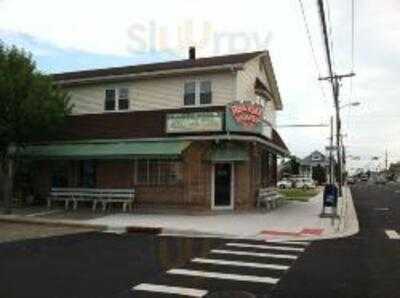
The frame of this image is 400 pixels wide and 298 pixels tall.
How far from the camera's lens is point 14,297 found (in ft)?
37.6

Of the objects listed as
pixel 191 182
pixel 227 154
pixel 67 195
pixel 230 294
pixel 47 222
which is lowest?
pixel 230 294

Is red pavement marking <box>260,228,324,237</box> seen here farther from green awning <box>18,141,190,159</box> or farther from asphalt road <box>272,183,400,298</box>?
green awning <box>18,141,190,159</box>

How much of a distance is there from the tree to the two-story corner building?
196 centimetres

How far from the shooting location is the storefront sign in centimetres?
2819

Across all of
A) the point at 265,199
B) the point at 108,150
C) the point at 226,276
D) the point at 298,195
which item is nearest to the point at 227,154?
the point at 265,199

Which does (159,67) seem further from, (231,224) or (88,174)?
(231,224)

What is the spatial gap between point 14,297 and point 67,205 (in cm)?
1940

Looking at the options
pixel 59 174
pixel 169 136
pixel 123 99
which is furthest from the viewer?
pixel 59 174

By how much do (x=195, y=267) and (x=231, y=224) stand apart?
30.5 feet

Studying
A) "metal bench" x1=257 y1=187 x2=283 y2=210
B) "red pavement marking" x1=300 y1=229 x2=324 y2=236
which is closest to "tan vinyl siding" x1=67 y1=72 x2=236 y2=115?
"metal bench" x1=257 y1=187 x2=283 y2=210

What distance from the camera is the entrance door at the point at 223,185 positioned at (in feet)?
96.4

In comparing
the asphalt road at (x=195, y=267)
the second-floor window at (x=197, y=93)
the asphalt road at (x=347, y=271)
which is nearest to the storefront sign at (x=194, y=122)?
the second-floor window at (x=197, y=93)

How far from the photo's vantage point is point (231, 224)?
24156 millimetres

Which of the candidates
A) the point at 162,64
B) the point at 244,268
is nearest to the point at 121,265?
the point at 244,268
